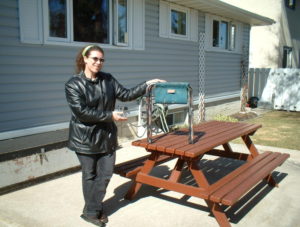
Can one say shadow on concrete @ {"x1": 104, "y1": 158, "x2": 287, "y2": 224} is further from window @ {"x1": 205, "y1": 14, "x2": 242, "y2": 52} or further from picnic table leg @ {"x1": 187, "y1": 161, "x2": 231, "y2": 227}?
window @ {"x1": 205, "y1": 14, "x2": 242, "y2": 52}

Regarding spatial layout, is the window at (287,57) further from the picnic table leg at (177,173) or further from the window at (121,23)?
the picnic table leg at (177,173)

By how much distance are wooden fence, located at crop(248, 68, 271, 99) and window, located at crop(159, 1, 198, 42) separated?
6.04 metres

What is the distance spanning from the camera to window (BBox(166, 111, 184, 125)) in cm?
928

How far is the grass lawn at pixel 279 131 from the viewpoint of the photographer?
727 centimetres

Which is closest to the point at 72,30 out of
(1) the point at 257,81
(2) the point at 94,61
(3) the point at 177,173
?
(2) the point at 94,61

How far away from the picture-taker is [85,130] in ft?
10.3

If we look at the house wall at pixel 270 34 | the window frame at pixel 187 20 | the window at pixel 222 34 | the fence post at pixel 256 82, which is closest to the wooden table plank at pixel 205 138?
the window frame at pixel 187 20

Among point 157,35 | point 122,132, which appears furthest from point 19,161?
point 157,35

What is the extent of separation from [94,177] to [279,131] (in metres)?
6.78

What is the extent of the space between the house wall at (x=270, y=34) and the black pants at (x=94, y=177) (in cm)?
1439

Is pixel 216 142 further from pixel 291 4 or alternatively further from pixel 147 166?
pixel 291 4

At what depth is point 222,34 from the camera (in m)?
11.3

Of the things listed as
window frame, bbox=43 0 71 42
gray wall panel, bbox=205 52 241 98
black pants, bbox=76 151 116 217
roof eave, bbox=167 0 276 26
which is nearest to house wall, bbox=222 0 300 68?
roof eave, bbox=167 0 276 26

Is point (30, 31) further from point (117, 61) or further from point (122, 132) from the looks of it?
point (122, 132)
